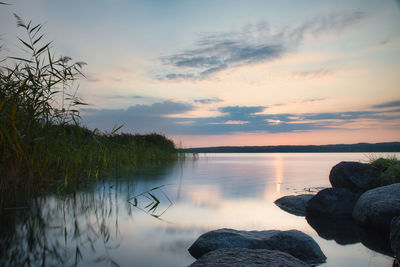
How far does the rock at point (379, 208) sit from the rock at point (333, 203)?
0.31m

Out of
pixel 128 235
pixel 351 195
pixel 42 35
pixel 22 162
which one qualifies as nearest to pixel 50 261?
pixel 128 235

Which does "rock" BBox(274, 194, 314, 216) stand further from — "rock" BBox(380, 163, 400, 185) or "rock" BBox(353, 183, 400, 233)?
"rock" BBox(380, 163, 400, 185)

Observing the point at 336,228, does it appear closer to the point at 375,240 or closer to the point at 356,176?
the point at 375,240

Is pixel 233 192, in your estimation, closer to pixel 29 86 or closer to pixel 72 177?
pixel 72 177

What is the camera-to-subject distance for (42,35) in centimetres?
525

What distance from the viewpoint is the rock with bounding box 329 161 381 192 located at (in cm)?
693

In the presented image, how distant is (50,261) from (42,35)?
3982mm

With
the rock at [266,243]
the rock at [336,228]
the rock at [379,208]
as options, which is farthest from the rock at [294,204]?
the rock at [266,243]

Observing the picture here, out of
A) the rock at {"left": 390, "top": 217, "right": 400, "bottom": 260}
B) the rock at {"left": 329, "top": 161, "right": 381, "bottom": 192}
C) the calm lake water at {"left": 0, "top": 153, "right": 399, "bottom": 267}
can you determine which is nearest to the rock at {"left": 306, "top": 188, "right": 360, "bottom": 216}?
the calm lake water at {"left": 0, "top": 153, "right": 399, "bottom": 267}

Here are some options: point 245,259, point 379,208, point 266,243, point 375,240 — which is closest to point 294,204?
point 379,208

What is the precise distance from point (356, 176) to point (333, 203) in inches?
80.6

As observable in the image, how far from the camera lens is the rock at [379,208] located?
4.45 metres

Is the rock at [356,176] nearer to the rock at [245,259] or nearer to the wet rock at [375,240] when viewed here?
the wet rock at [375,240]

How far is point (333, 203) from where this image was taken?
5.52m
